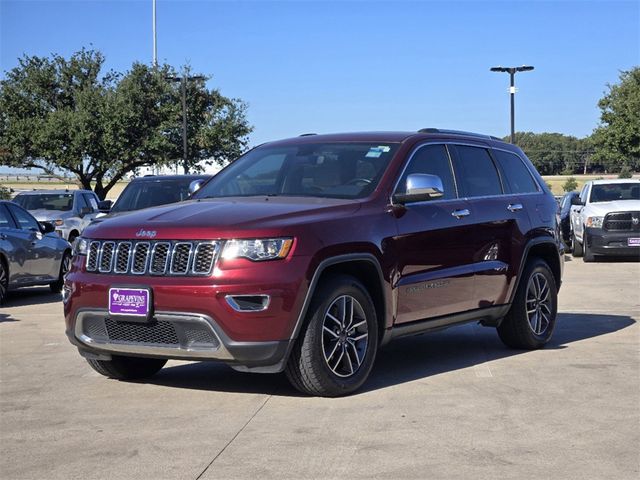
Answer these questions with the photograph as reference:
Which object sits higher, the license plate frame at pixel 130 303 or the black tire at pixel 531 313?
the license plate frame at pixel 130 303

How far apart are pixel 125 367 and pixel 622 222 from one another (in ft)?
49.3

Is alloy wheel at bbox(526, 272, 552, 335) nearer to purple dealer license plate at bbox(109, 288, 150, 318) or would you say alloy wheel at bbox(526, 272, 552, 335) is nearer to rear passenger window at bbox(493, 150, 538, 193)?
rear passenger window at bbox(493, 150, 538, 193)

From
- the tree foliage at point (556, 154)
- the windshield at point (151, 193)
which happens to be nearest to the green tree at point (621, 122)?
the windshield at point (151, 193)

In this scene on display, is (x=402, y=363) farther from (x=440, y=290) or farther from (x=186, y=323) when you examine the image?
(x=186, y=323)

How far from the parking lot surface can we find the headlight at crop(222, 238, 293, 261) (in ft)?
3.21

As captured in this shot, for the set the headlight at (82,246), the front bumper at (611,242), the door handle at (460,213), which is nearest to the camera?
the headlight at (82,246)

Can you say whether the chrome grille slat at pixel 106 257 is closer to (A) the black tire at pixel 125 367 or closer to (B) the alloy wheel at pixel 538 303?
(A) the black tire at pixel 125 367

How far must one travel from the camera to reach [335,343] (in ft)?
21.4

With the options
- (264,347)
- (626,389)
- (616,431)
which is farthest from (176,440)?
(626,389)

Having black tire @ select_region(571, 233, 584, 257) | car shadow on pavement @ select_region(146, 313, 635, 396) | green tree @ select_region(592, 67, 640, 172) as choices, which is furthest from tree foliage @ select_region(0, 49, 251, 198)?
car shadow on pavement @ select_region(146, 313, 635, 396)

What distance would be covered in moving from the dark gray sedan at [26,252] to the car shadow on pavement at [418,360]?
6.43 meters

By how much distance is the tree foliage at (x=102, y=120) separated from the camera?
44406 millimetres

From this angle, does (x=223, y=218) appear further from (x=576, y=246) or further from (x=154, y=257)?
(x=576, y=246)

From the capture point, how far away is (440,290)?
7430 mm
